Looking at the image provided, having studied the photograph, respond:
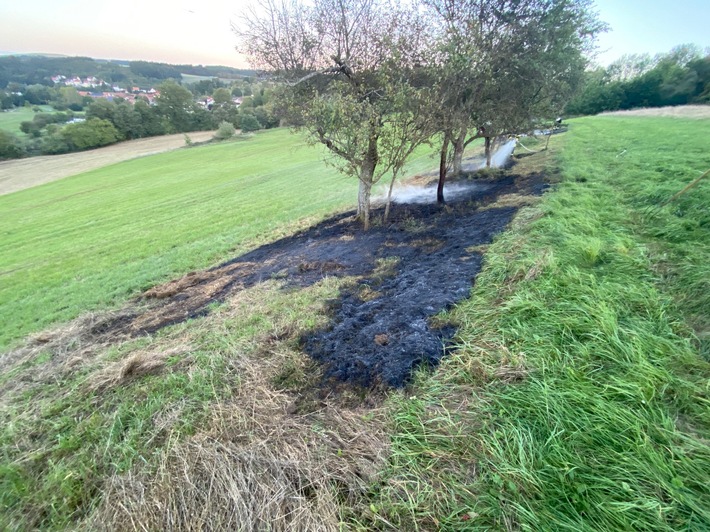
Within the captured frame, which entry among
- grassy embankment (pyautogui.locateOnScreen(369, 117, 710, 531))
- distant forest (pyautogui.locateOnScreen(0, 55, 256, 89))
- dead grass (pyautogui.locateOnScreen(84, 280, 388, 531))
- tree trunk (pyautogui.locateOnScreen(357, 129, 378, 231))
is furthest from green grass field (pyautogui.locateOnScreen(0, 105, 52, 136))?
grassy embankment (pyautogui.locateOnScreen(369, 117, 710, 531))

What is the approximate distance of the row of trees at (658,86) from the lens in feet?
150

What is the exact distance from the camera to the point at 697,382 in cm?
269

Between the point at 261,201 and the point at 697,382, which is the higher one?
the point at 697,382

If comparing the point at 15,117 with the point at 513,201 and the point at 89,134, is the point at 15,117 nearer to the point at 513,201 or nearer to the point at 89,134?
the point at 89,134

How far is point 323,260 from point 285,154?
122ft

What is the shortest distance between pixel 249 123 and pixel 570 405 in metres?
75.9

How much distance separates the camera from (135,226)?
17.9 meters

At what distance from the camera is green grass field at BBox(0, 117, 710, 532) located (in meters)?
2.22

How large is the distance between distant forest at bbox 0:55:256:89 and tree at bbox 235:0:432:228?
11229 cm

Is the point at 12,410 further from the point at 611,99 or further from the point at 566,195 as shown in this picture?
the point at 611,99

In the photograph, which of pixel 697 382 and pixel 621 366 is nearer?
pixel 697 382

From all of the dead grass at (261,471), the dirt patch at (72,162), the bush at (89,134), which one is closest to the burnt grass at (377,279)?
the dead grass at (261,471)

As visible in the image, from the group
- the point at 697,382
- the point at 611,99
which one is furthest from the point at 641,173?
the point at 611,99

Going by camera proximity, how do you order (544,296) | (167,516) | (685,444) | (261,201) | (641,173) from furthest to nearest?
(261,201) → (641,173) → (544,296) → (167,516) → (685,444)
